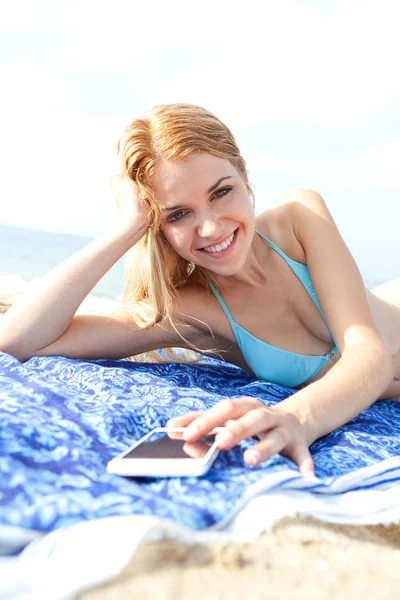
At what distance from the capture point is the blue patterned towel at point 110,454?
1253 mm

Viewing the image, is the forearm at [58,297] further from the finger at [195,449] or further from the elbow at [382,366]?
the finger at [195,449]

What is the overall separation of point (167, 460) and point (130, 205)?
1.83m

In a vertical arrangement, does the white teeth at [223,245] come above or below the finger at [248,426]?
above

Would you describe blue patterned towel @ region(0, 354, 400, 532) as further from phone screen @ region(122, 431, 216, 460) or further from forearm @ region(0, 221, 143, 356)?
forearm @ region(0, 221, 143, 356)

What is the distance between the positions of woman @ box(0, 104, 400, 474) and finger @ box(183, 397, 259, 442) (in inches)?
34.5

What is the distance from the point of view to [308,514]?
1357 millimetres

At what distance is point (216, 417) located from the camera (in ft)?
4.97

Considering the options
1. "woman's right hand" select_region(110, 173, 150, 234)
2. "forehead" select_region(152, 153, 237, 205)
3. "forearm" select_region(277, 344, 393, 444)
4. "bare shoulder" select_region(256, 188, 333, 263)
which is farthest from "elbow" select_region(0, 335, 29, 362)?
"forearm" select_region(277, 344, 393, 444)

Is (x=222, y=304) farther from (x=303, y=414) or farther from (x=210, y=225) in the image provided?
(x=303, y=414)

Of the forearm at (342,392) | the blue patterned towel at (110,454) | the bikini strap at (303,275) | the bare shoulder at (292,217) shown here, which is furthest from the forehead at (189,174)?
the forearm at (342,392)

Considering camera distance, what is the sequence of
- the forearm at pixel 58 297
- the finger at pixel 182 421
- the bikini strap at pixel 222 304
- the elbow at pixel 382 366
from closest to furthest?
1. the finger at pixel 182 421
2. the elbow at pixel 382 366
3. the forearm at pixel 58 297
4. the bikini strap at pixel 222 304

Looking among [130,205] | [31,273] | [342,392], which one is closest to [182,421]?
[342,392]

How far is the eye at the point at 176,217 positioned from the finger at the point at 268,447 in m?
1.37

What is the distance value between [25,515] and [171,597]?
0.37 metres
